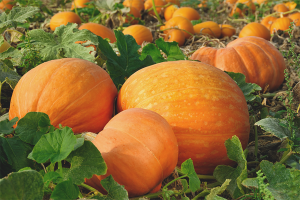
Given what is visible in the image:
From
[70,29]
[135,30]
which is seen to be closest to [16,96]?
[70,29]

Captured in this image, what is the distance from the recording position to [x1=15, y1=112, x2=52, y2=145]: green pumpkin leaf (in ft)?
4.35

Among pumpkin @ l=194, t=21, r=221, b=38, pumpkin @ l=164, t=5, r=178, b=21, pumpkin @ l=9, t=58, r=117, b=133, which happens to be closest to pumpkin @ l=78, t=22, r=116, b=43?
pumpkin @ l=194, t=21, r=221, b=38

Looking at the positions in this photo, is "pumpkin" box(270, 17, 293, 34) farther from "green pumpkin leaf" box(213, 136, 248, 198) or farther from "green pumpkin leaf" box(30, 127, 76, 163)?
"green pumpkin leaf" box(30, 127, 76, 163)

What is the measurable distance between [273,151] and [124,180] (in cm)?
103

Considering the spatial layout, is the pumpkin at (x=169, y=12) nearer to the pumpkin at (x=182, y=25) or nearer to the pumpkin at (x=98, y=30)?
the pumpkin at (x=182, y=25)

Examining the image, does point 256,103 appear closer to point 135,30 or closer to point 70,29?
point 70,29

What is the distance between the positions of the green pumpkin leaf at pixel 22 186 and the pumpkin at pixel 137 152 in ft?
1.08

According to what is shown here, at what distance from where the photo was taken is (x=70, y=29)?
2.29 m

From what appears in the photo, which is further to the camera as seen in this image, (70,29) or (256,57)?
(256,57)

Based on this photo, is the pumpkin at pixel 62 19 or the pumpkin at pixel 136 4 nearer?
the pumpkin at pixel 62 19

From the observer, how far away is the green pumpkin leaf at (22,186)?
0.91 meters

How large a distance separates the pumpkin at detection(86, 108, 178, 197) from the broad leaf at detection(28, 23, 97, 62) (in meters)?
0.95

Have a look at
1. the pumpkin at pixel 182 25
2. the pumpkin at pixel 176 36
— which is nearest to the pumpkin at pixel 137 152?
the pumpkin at pixel 176 36

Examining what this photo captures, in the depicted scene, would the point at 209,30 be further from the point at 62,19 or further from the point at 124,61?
the point at 124,61
